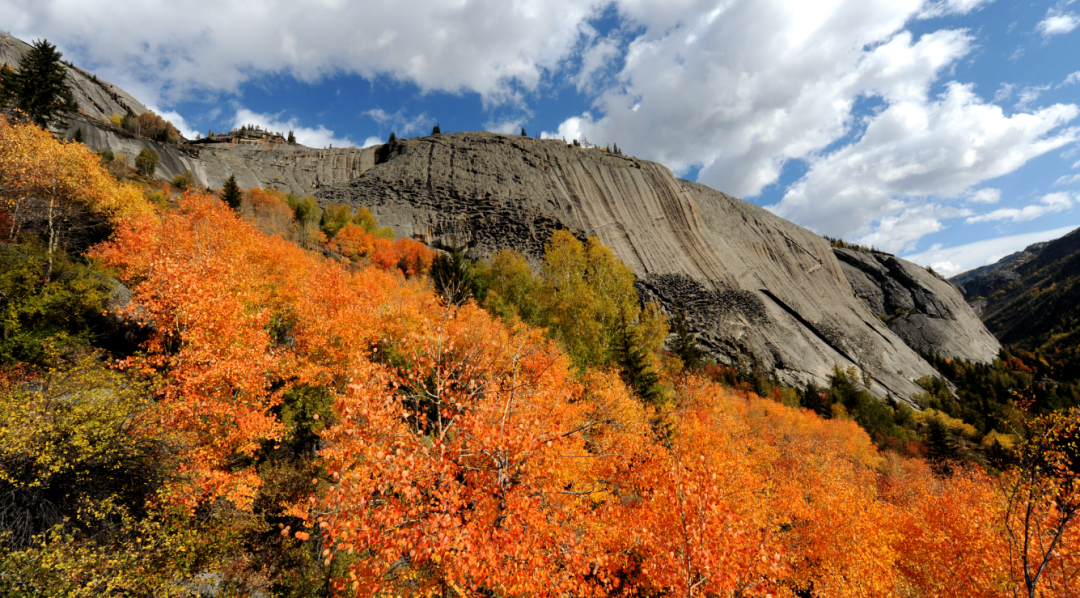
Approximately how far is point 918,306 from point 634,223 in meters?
84.9

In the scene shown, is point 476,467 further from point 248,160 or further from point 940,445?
point 248,160

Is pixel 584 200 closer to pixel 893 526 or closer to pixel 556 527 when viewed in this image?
pixel 893 526

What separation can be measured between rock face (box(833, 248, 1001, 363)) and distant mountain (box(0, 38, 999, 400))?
23.4 inches

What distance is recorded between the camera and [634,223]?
249 ft

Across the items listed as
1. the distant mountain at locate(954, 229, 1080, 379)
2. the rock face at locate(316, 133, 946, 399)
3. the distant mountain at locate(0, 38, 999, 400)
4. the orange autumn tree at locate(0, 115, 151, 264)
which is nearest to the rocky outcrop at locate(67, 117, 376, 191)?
the distant mountain at locate(0, 38, 999, 400)

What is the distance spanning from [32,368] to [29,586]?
1183 centimetres

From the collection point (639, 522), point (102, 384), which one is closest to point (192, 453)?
point (102, 384)

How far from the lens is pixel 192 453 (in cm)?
1176

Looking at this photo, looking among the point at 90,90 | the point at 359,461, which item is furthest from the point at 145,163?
the point at 359,461

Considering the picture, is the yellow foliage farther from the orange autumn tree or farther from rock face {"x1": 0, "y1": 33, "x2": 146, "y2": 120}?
rock face {"x1": 0, "y1": 33, "x2": 146, "y2": 120}

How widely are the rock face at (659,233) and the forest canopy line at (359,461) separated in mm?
36912

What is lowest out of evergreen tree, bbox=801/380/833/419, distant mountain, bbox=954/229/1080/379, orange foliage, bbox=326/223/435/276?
distant mountain, bbox=954/229/1080/379

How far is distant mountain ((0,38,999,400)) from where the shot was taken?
67.5 meters

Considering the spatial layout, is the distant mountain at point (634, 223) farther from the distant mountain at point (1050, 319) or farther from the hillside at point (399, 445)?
the distant mountain at point (1050, 319)
